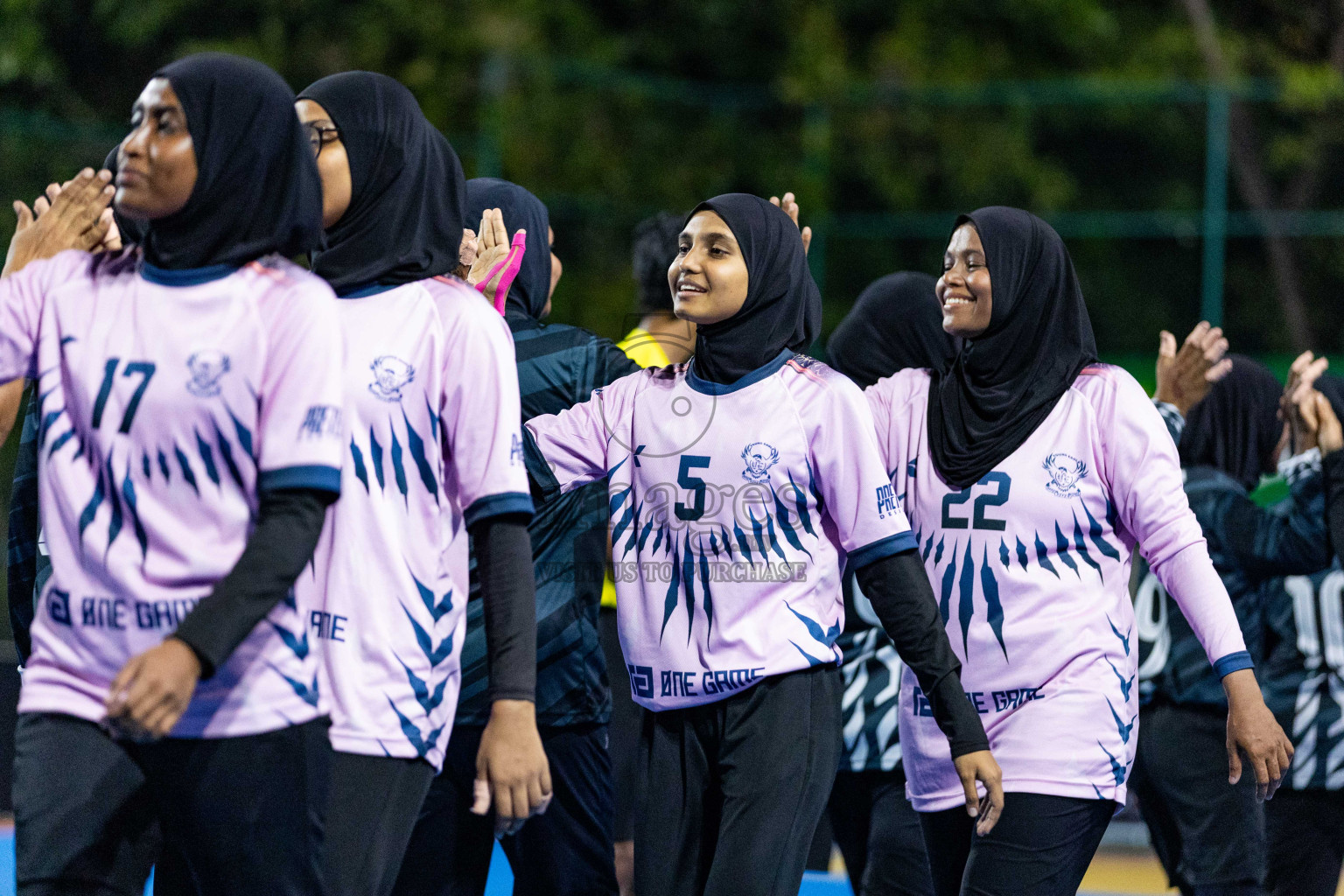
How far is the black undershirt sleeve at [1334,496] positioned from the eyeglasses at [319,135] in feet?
9.65

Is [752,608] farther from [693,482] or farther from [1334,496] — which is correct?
[1334,496]

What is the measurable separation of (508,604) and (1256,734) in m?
1.65

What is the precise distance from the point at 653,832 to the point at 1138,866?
15.0 ft

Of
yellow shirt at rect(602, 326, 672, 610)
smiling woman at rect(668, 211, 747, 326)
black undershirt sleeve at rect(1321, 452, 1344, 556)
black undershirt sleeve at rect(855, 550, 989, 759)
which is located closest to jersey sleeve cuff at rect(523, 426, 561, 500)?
smiling woman at rect(668, 211, 747, 326)

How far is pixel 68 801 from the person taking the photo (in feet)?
8.00

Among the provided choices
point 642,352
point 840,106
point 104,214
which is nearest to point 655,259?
point 642,352

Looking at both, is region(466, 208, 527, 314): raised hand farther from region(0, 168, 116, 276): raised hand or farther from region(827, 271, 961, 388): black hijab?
region(827, 271, 961, 388): black hijab

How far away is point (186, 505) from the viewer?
8.11ft

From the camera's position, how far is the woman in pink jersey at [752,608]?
340cm

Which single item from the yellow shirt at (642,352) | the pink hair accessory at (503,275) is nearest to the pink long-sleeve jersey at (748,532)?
the pink hair accessory at (503,275)

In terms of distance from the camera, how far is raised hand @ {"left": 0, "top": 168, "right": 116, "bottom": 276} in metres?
3.28


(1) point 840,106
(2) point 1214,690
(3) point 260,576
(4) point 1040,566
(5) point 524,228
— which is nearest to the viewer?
(3) point 260,576

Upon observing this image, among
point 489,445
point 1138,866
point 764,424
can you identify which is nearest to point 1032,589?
point 764,424

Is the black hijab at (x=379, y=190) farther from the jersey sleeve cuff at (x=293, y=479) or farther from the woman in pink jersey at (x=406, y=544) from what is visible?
the jersey sleeve cuff at (x=293, y=479)
